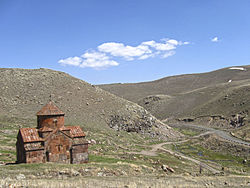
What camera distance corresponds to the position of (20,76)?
61031 millimetres

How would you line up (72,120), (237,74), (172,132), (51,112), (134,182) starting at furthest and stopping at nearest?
(237,74) → (172,132) → (72,120) → (51,112) → (134,182)

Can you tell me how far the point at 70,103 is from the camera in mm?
54438

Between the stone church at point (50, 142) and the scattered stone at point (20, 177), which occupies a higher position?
the stone church at point (50, 142)

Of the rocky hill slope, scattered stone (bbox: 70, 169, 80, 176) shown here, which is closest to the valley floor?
scattered stone (bbox: 70, 169, 80, 176)

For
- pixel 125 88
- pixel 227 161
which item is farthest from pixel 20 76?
pixel 125 88

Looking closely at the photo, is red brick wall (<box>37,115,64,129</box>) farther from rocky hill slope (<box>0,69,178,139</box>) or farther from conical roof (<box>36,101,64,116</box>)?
rocky hill slope (<box>0,69,178,139</box>)

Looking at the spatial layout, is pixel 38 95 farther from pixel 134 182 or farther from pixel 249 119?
pixel 249 119

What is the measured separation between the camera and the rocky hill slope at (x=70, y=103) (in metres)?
49.1

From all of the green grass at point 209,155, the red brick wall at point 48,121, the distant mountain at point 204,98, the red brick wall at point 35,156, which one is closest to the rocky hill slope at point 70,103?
the green grass at point 209,155

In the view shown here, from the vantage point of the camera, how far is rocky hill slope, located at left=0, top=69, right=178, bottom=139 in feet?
161

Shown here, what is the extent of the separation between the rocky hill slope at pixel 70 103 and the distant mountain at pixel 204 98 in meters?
25.1

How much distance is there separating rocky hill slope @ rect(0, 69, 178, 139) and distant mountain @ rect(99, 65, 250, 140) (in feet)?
82.4

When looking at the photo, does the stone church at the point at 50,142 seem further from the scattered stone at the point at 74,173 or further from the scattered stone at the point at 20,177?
the scattered stone at the point at 20,177

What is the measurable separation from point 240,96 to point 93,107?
2391 inches
